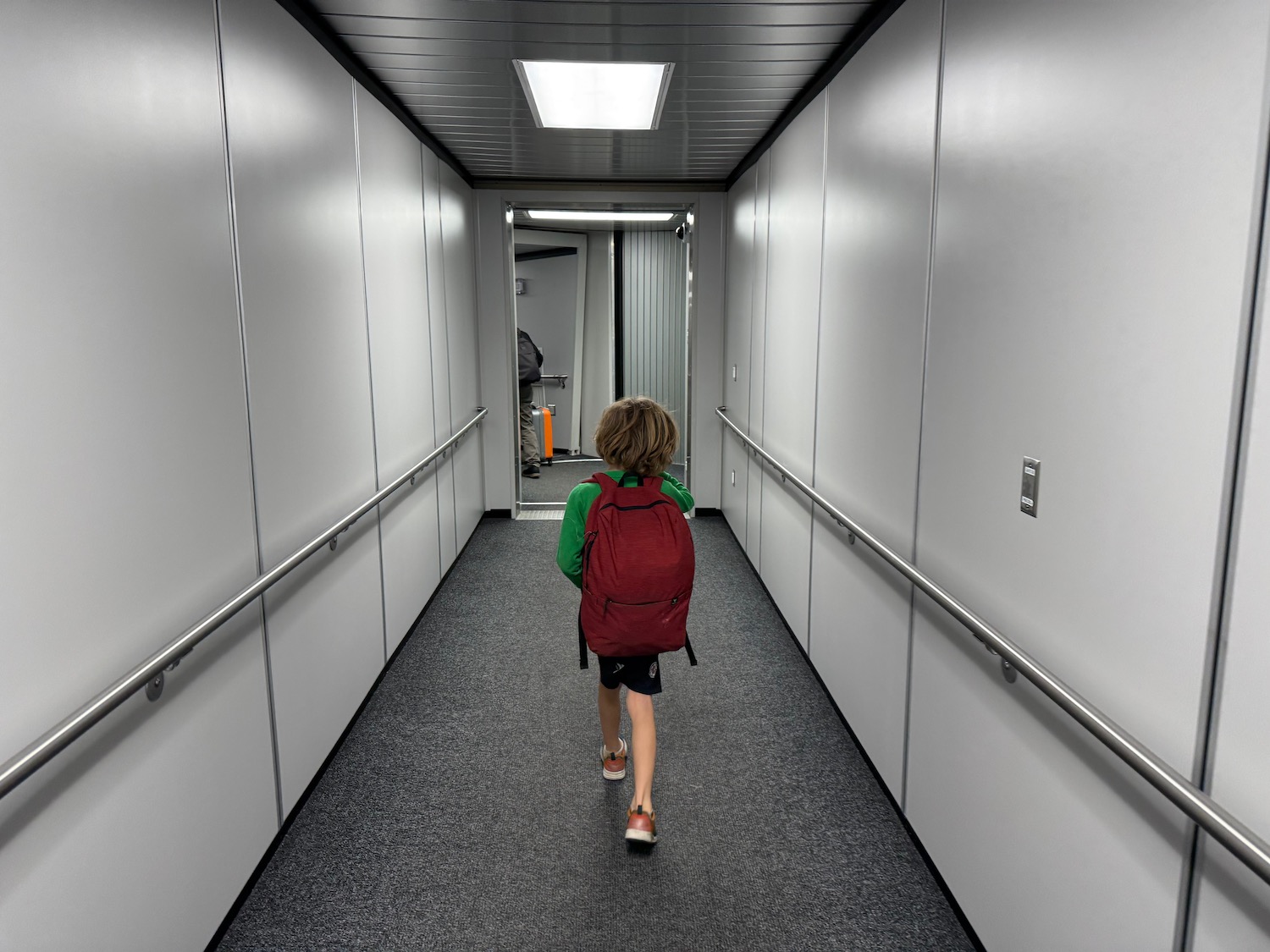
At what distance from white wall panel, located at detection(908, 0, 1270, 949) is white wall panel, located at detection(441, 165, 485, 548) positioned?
3.39m

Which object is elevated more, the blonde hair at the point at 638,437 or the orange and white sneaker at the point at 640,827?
the blonde hair at the point at 638,437

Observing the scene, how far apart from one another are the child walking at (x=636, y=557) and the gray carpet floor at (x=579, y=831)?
0.23 m

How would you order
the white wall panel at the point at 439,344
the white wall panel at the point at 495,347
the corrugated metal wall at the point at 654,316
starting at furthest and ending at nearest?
the corrugated metal wall at the point at 654,316, the white wall panel at the point at 495,347, the white wall panel at the point at 439,344

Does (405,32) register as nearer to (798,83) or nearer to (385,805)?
(798,83)

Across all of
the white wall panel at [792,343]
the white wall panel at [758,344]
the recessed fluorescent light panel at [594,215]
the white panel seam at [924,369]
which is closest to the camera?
the white panel seam at [924,369]

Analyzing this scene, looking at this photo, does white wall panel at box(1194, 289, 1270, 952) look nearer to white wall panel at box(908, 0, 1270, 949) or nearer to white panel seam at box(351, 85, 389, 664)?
white wall panel at box(908, 0, 1270, 949)

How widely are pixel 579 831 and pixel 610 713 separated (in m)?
0.36

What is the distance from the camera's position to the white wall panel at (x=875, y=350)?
2264mm

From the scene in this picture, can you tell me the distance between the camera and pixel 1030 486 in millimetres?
1633

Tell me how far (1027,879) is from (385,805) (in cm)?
182

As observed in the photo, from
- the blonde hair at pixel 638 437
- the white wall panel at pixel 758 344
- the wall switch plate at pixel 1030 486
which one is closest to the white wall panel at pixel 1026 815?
the wall switch plate at pixel 1030 486

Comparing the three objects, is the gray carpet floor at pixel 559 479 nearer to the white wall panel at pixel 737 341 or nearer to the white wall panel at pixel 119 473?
the white wall panel at pixel 737 341

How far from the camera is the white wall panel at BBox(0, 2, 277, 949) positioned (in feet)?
4.16

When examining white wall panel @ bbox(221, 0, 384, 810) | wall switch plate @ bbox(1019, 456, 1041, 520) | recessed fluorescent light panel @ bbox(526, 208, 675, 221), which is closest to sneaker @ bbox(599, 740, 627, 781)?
white wall panel @ bbox(221, 0, 384, 810)
